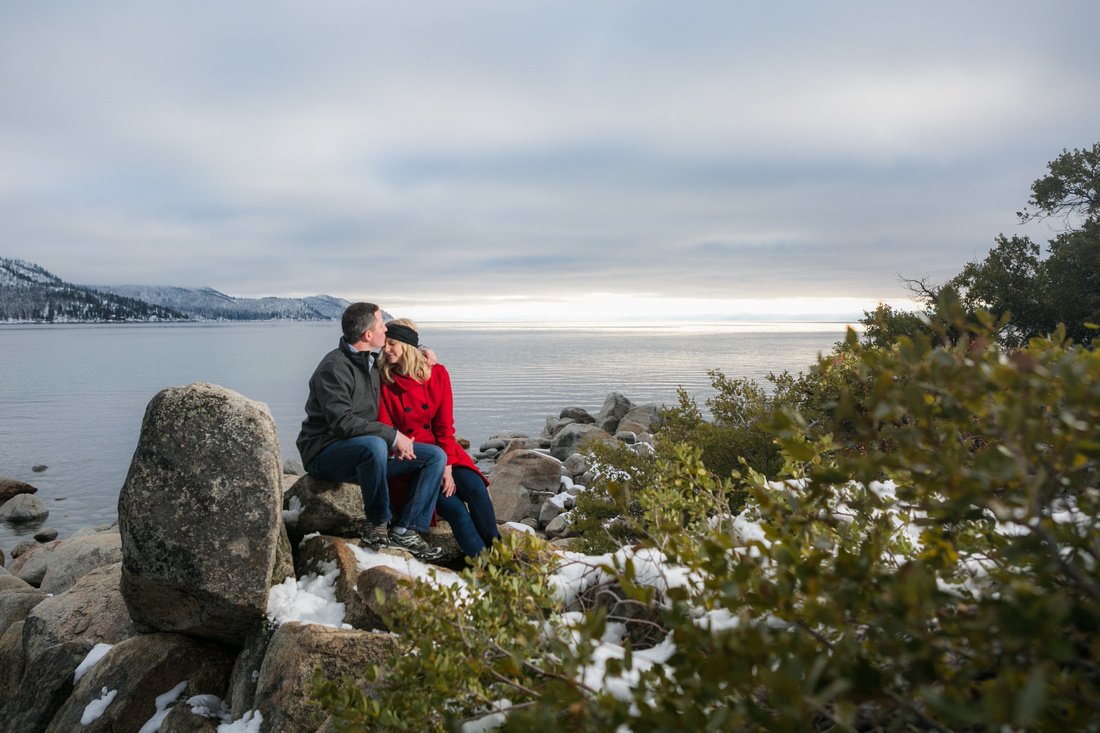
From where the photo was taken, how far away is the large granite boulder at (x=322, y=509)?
20.3 feet

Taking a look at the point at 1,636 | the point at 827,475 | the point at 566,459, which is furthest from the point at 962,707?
the point at 566,459

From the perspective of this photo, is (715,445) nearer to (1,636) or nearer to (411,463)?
(411,463)

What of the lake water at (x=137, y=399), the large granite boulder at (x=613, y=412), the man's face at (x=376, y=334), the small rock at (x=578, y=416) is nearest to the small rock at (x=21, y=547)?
the lake water at (x=137, y=399)

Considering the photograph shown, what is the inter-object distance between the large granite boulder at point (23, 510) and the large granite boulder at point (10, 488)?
114 cm

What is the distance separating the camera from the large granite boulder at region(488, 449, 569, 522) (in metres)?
11.3

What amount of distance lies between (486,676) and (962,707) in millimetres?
1913

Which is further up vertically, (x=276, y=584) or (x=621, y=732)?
(x=621, y=732)

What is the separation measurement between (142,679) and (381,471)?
233cm

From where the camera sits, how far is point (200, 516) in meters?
4.85

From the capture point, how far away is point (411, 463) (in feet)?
19.8

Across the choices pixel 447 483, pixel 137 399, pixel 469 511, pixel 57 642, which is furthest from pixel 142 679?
pixel 137 399

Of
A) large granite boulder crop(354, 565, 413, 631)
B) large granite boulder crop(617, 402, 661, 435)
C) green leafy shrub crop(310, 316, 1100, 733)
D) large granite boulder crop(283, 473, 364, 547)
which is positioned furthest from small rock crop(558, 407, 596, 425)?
green leafy shrub crop(310, 316, 1100, 733)

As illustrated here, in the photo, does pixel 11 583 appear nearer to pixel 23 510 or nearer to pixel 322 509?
pixel 322 509

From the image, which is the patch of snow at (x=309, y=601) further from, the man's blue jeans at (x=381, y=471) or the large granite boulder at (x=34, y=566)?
the large granite boulder at (x=34, y=566)
